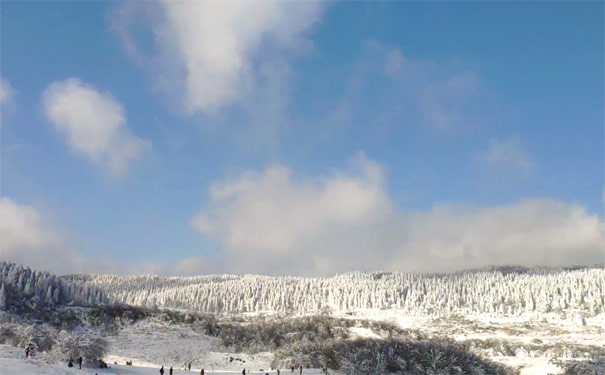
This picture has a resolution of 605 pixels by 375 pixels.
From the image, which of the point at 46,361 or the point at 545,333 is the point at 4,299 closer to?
the point at 46,361

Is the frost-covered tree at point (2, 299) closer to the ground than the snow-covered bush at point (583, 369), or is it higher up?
higher up

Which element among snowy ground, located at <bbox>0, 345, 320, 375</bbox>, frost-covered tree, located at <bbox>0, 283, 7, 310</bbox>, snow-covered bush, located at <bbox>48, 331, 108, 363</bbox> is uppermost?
frost-covered tree, located at <bbox>0, 283, 7, 310</bbox>

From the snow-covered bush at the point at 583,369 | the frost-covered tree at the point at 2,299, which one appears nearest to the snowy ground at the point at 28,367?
the snow-covered bush at the point at 583,369

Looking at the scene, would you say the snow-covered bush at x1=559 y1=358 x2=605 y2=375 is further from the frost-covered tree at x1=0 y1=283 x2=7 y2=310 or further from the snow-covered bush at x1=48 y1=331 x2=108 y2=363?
the frost-covered tree at x1=0 y1=283 x2=7 y2=310

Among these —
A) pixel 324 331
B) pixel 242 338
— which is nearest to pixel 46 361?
pixel 242 338

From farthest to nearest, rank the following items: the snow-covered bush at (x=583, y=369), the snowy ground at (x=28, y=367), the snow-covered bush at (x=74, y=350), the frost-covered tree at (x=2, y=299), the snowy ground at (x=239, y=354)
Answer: the frost-covered tree at (x=2, y=299)
the snowy ground at (x=239, y=354)
the snow-covered bush at (x=583, y=369)
the snow-covered bush at (x=74, y=350)
the snowy ground at (x=28, y=367)

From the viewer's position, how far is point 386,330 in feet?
639

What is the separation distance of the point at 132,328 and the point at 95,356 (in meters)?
92.0

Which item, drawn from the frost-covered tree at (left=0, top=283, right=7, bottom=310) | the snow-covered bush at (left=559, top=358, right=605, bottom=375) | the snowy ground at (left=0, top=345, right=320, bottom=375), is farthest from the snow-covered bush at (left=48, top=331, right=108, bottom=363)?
the frost-covered tree at (left=0, top=283, right=7, bottom=310)

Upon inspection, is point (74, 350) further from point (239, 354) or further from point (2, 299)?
point (2, 299)

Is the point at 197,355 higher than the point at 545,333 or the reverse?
the reverse

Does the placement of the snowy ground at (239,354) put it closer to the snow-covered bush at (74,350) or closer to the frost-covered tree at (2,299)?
the snow-covered bush at (74,350)

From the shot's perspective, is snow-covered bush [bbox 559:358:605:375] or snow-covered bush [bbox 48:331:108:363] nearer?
snow-covered bush [bbox 48:331:108:363]

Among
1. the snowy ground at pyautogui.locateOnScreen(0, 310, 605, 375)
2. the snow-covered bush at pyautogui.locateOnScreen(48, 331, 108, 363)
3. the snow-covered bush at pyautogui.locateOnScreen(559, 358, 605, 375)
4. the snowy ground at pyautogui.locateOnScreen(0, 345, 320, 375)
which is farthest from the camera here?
the snowy ground at pyautogui.locateOnScreen(0, 310, 605, 375)
